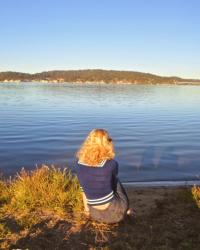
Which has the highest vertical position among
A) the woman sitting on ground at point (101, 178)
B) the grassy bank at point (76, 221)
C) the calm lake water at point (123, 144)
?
the woman sitting on ground at point (101, 178)

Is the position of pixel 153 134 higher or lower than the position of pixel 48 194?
lower

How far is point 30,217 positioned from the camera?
7.17 meters

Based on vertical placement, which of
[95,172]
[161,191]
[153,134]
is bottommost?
[153,134]

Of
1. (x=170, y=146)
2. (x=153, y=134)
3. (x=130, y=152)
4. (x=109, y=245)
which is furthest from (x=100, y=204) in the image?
(x=153, y=134)

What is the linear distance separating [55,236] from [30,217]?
84 centimetres

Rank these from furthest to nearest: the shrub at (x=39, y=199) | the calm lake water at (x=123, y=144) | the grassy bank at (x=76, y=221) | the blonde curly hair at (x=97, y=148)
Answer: the calm lake water at (x=123, y=144) → the shrub at (x=39, y=199) → the blonde curly hair at (x=97, y=148) → the grassy bank at (x=76, y=221)

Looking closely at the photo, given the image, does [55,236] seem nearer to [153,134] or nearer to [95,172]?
[95,172]

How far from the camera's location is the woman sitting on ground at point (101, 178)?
691 centimetres

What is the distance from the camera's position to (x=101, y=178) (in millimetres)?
6984

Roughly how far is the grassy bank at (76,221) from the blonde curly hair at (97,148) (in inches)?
41.5

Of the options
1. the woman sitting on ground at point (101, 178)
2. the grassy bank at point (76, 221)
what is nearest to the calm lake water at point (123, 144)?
the grassy bank at point (76, 221)

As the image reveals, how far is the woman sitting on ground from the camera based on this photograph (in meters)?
6.91

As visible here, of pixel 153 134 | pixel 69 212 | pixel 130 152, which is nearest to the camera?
pixel 69 212

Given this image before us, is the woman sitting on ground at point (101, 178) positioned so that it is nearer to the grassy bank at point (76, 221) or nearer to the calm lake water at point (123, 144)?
the grassy bank at point (76, 221)
